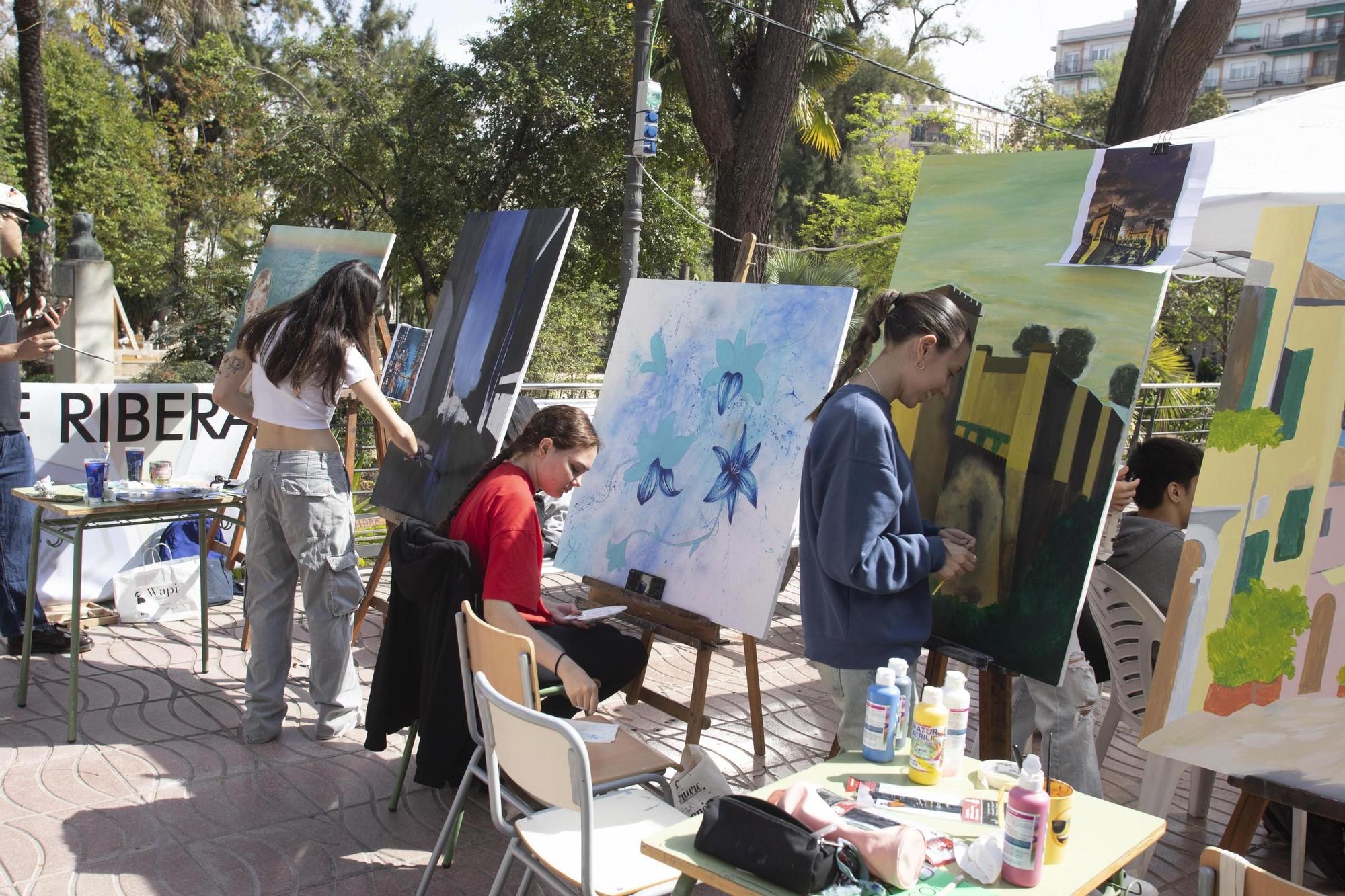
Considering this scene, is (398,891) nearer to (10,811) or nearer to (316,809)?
(316,809)

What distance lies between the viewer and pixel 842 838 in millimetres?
1575

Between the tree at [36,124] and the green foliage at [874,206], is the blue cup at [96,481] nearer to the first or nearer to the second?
the tree at [36,124]

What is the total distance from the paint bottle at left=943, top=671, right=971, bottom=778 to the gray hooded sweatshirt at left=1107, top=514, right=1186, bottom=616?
133cm

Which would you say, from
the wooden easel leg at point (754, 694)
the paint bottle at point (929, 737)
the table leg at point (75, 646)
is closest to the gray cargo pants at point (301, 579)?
the table leg at point (75, 646)

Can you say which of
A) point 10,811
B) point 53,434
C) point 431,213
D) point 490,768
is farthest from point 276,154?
point 490,768

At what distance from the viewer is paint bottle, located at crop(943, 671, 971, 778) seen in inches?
74.7

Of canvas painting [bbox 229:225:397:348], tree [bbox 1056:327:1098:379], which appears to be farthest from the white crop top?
tree [bbox 1056:327:1098:379]

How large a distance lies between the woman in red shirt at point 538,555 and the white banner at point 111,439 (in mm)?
2491

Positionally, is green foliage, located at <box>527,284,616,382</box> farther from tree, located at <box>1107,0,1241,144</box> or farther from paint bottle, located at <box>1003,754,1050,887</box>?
paint bottle, located at <box>1003,754,1050,887</box>

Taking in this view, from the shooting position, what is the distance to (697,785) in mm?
2307

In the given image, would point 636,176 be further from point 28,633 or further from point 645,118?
point 28,633

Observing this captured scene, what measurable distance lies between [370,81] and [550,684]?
15.9m

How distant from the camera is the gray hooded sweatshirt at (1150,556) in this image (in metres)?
2.97

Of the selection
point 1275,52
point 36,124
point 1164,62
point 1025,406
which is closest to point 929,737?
point 1025,406
